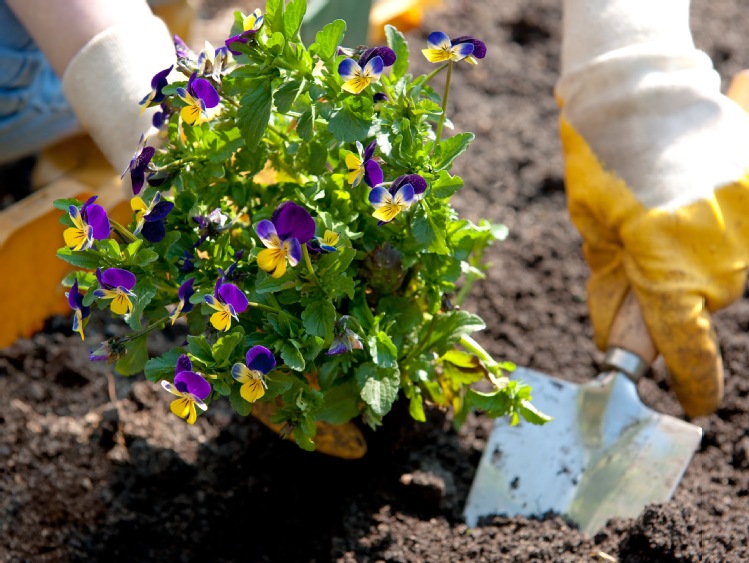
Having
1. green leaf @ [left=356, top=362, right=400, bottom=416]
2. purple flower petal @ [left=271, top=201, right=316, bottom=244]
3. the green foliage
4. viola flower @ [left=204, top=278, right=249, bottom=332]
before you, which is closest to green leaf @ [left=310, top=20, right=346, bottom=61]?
the green foliage

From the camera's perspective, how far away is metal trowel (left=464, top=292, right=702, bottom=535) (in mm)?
1665

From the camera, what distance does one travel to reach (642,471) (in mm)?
1681

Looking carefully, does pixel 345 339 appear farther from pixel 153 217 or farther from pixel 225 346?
pixel 153 217

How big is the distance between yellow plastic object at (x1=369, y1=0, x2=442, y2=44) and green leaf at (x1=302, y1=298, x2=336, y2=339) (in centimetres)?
180

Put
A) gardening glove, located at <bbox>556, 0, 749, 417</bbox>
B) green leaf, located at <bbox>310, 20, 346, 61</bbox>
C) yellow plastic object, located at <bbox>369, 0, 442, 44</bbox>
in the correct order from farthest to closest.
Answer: yellow plastic object, located at <bbox>369, 0, 442, 44</bbox> → gardening glove, located at <bbox>556, 0, 749, 417</bbox> → green leaf, located at <bbox>310, 20, 346, 61</bbox>

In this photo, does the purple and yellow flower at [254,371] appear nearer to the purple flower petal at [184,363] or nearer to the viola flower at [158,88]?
the purple flower petal at [184,363]

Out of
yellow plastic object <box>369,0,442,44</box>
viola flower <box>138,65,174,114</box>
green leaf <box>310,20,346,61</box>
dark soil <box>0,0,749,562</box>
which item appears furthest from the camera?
yellow plastic object <box>369,0,442,44</box>

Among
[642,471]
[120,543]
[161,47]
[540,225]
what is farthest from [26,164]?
[642,471]

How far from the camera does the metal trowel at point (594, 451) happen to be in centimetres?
167

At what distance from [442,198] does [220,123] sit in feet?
1.19

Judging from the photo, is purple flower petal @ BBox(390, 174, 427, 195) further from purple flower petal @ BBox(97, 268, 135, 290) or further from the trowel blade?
the trowel blade

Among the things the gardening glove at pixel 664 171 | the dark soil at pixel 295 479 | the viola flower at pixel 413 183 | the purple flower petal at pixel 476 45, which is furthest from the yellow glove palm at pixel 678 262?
the viola flower at pixel 413 183

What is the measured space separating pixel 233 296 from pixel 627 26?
41.7 inches

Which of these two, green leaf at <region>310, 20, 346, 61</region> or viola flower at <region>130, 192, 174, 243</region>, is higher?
green leaf at <region>310, 20, 346, 61</region>
